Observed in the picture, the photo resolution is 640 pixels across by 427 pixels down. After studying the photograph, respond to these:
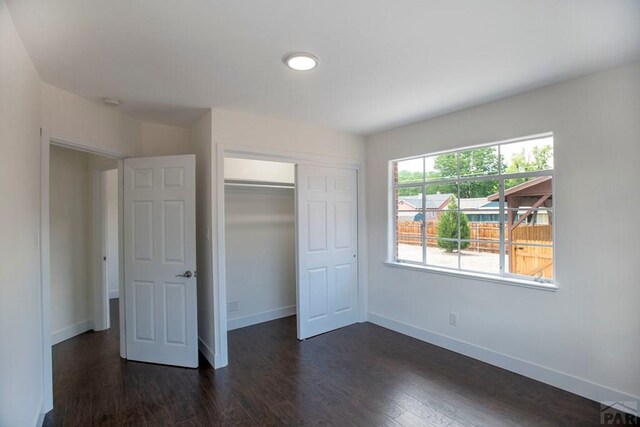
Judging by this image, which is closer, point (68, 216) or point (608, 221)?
point (608, 221)

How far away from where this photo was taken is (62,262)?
373 cm

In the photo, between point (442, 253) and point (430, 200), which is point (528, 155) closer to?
point (430, 200)

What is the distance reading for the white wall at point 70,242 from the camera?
11.9 ft

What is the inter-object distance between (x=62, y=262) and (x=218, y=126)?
261cm

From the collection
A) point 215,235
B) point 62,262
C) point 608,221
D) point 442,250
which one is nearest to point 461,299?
point 442,250

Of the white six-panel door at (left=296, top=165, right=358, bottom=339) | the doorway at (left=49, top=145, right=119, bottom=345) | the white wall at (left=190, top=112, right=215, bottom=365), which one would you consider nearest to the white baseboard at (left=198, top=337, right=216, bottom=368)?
the white wall at (left=190, top=112, right=215, bottom=365)

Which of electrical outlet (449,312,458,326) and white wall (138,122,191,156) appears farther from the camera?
white wall (138,122,191,156)

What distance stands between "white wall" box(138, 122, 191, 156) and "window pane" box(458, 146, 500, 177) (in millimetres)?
3091

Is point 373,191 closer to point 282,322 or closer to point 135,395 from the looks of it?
point 282,322

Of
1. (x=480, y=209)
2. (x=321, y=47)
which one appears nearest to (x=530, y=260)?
(x=480, y=209)

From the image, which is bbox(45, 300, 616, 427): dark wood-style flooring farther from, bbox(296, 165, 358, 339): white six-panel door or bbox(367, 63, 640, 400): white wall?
bbox(296, 165, 358, 339): white six-panel door

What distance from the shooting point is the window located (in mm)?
2781

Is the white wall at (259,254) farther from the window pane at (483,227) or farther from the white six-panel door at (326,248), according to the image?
the window pane at (483,227)

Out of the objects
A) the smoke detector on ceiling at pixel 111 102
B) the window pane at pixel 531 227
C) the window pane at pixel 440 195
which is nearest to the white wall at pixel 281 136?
the smoke detector on ceiling at pixel 111 102
